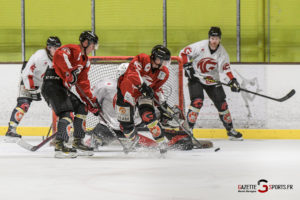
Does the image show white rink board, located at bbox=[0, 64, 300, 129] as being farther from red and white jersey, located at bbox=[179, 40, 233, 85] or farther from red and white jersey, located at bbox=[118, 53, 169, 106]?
red and white jersey, located at bbox=[118, 53, 169, 106]

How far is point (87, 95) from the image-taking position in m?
4.90

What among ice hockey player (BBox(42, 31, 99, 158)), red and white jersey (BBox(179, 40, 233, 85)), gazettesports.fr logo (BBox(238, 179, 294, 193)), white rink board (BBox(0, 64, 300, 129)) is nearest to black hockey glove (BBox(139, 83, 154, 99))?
ice hockey player (BBox(42, 31, 99, 158))

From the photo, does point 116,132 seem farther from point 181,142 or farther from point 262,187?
point 262,187

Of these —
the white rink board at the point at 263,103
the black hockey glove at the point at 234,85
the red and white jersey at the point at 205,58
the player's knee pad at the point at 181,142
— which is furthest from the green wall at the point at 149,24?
the player's knee pad at the point at 181,142

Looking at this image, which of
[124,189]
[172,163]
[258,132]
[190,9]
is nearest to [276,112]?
[258,132]

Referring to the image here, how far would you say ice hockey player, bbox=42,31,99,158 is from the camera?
4.55 m

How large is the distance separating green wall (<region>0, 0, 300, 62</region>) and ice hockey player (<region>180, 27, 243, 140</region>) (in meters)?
0.88

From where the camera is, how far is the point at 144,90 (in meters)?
4.71

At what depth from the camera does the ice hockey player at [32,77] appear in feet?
17.9

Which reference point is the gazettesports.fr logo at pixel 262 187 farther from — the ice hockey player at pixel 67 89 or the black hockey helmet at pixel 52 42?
the black hockey helmet at pixel 52 42

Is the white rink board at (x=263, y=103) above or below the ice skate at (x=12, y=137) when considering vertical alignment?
above

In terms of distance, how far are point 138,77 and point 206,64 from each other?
5.16 feet

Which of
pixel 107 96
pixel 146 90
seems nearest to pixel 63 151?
pixel 146 90

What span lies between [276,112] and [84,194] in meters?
3.61
